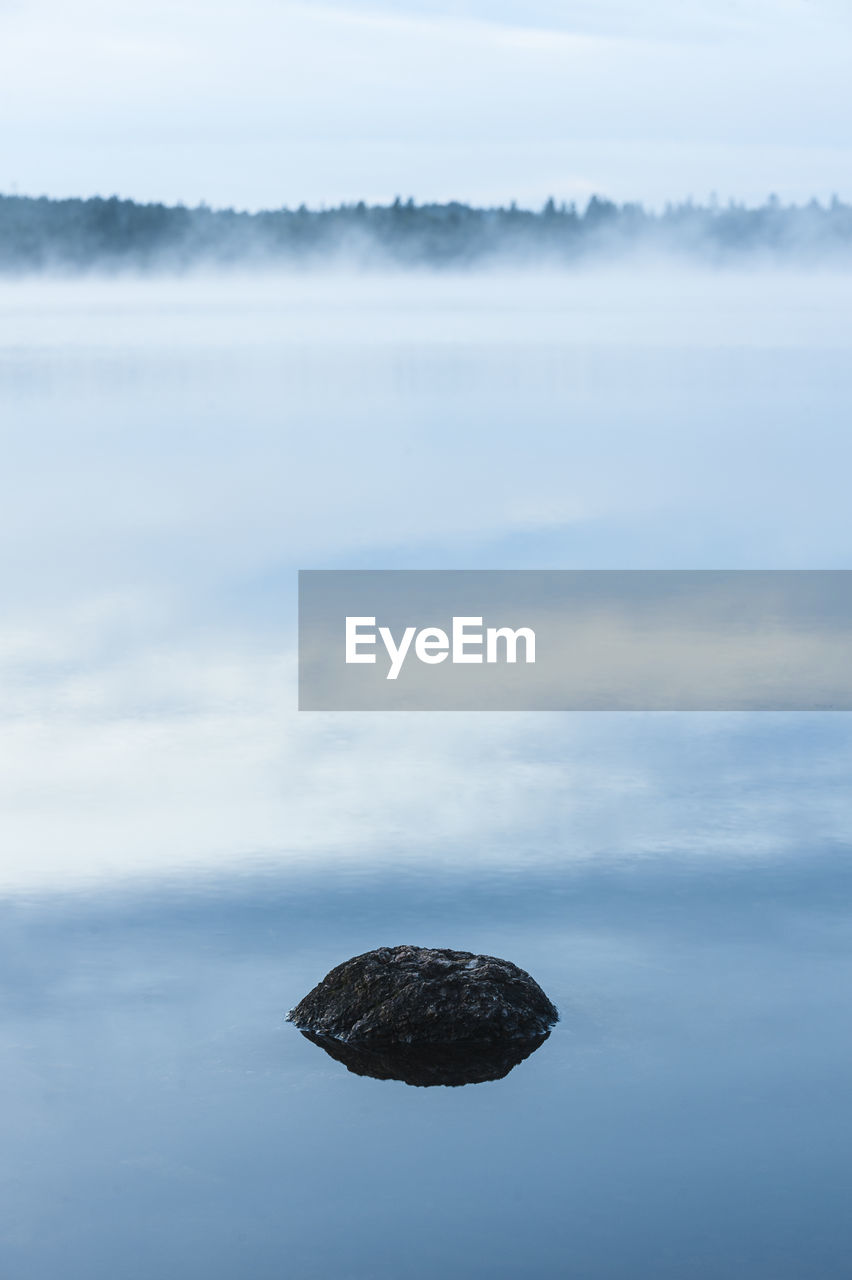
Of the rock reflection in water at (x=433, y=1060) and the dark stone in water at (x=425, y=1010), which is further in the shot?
the dark stone in water at (x=425, y=1010)

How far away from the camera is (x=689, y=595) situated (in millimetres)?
28844

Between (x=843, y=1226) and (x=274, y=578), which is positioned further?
(x=274, y=578)

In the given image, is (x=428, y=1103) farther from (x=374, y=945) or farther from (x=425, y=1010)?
(x=374, y=945)

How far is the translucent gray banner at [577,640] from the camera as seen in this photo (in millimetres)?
20656

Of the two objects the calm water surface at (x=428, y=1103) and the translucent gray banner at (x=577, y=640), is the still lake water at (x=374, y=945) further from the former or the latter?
the translucent gray banner at (x=577, y=640)

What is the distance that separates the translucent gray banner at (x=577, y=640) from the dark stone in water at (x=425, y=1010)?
8921 millimetres

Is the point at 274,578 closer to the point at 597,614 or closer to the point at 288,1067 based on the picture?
the point at 597,614

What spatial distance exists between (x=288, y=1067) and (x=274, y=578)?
2237 cm

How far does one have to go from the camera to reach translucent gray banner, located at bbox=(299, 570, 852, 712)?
67.8 feet

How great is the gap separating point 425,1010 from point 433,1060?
29cm

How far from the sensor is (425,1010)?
1071 cm

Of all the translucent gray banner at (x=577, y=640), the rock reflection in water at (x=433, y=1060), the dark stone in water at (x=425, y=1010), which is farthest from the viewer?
the translucent gray banner at (x=577, y=640)

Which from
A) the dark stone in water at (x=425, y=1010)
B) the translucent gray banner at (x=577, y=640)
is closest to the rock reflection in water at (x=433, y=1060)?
the dark stone in water at (x=425, y=1010)

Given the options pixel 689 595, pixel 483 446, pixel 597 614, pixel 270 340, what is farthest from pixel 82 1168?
pixel 270 340
